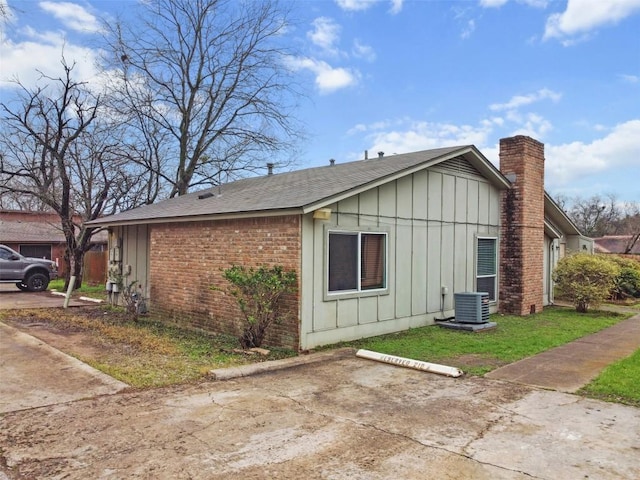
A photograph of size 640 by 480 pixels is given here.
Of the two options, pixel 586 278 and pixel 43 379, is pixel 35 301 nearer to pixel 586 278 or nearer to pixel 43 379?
pixel 43 379

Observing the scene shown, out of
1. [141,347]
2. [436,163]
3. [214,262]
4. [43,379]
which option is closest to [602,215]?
[436,163]

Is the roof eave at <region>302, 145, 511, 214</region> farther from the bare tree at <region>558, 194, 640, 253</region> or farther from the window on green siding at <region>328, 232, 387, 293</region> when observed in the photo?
the bare tree at <region>558, 194, 640, 253</region>

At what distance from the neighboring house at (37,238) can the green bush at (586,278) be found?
24.2m

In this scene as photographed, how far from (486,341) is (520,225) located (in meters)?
4.60

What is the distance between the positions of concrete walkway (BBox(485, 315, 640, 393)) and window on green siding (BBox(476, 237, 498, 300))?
2.91m

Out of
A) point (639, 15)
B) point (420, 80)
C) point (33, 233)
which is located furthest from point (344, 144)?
point (33, 233)

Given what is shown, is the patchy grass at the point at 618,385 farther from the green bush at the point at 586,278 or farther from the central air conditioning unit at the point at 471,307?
the green bush at the point at 586,278

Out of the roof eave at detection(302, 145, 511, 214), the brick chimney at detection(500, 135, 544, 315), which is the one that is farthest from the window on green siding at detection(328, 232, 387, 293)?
the brick chimney at detection(500, 135, 544, 315)

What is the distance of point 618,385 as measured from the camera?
5.91 m

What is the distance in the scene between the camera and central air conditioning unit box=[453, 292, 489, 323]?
10117 mm

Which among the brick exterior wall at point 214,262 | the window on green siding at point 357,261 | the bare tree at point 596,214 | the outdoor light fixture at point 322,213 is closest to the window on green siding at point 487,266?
the window on green siding at point 357,261

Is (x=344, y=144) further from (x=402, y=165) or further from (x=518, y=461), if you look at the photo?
(x=518, y=461)

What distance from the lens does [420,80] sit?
45.5ft

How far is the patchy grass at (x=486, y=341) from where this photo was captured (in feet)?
24.5
